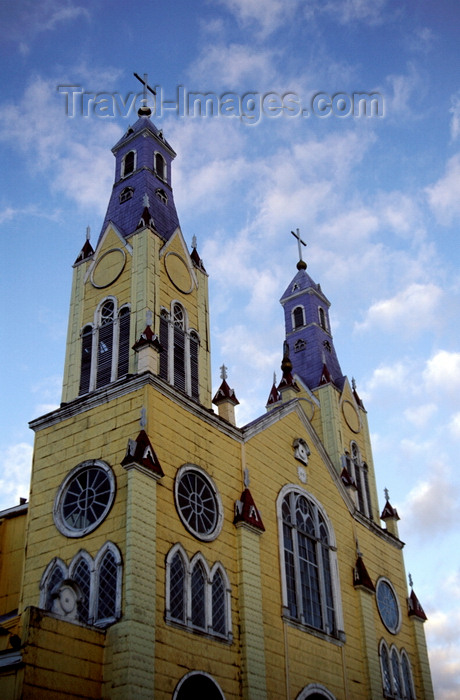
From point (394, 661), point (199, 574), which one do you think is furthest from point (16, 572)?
point (394, 661)

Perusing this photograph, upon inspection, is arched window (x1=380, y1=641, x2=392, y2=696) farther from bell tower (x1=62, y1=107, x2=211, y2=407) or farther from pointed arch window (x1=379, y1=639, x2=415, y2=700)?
bell tower (x1=62, y1=107, x2=211, y2=407)

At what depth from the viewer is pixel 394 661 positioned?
3394cm

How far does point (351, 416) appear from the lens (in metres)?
42.3

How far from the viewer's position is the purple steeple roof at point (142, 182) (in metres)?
32.9

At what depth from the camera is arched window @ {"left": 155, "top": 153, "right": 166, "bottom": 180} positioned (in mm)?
36003

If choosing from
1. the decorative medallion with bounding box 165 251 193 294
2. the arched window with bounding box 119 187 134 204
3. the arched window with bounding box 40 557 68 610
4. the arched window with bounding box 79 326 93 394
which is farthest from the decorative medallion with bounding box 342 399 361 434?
the arched window with bounding box 40 557 68 610

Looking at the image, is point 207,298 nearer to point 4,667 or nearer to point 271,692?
point 271,692

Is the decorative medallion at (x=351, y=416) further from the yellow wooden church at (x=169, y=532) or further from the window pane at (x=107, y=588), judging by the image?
the window pane at (x=107, y=588)

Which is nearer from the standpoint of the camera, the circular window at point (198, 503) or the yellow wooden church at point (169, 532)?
the yellow wooden church at point (169, 532)

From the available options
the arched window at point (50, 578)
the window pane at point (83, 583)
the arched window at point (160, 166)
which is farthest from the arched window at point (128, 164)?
the window pane at point (83, 583)

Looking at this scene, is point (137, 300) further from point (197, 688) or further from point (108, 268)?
point (197, 688)

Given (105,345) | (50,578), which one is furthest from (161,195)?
(50,578)

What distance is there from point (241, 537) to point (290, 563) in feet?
11.3

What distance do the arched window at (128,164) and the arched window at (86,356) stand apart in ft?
29.3
